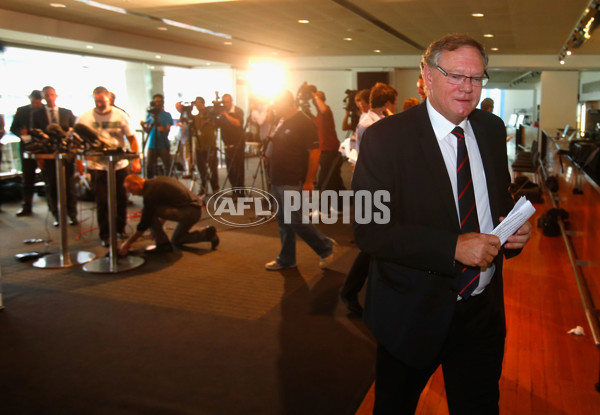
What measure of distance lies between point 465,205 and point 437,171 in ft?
0.43

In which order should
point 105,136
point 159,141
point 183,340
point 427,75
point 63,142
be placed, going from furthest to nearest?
point 159,141 < point 105,136 < point 63,142 < point 183,340 < point 427,75

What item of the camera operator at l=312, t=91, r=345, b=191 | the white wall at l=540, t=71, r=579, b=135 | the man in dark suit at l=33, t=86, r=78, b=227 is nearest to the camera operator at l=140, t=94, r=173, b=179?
the man in dark suit at l=33, t=86, r=78, b=227

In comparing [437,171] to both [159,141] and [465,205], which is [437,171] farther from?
[159,141]

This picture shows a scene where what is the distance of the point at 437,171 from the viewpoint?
1416mm

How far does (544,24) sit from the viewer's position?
9320 mm

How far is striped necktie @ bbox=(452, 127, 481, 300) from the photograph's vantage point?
4.78 ft

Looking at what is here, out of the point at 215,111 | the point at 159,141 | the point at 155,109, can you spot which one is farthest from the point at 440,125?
the point at 159,141

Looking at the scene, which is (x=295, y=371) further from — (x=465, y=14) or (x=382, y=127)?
(x=465, y=14)

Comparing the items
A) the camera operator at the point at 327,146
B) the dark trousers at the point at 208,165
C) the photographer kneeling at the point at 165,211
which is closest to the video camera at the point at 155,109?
the dark trousers at the point at 208,165

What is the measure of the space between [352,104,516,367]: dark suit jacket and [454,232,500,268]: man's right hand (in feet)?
0.11

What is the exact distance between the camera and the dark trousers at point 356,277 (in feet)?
11.9

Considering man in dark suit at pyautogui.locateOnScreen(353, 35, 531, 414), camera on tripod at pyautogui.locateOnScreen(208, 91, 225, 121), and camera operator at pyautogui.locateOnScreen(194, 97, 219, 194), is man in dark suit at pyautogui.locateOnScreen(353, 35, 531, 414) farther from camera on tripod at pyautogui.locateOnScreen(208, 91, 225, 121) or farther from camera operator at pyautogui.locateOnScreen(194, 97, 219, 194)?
camera operator at pyautogui.locateOnScreen(194, 97, 219, 194)

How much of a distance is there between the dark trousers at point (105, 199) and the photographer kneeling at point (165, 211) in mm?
592

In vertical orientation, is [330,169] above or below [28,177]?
above
